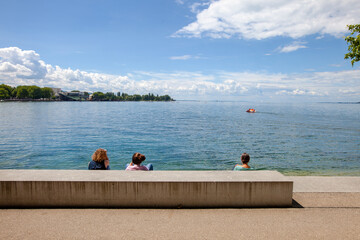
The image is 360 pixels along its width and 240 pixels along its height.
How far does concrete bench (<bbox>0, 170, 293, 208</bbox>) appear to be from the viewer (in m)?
5.47

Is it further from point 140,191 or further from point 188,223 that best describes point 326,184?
point 140,191

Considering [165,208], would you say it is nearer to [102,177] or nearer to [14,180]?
[102,177]

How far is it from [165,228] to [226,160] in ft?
55.4

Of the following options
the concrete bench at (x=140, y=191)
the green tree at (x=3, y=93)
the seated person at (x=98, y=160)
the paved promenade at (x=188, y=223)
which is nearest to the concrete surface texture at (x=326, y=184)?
the paved promenade at (x=188, y=223)

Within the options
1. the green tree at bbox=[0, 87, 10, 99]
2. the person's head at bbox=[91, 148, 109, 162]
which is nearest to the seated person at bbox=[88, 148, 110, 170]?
the person's head at bbox=[91, 148, 109, 162]

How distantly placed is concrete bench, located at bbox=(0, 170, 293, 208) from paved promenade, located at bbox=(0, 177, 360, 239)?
0.52 feet

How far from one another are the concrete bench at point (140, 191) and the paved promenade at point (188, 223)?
157mm

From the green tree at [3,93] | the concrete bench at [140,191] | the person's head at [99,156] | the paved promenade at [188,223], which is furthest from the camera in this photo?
the green tree at [3,93]

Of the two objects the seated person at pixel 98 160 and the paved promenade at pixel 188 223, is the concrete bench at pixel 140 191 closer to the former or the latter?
the paved promenade at pixel 188 223

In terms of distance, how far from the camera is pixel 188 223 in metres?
4.96

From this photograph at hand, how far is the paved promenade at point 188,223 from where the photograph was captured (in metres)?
4.54

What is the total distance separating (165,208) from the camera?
5590mm

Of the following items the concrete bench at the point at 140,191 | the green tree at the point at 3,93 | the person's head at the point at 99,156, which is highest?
the green tree at the point at 3,93

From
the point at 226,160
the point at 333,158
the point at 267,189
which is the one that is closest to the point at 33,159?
the point at 226,160
